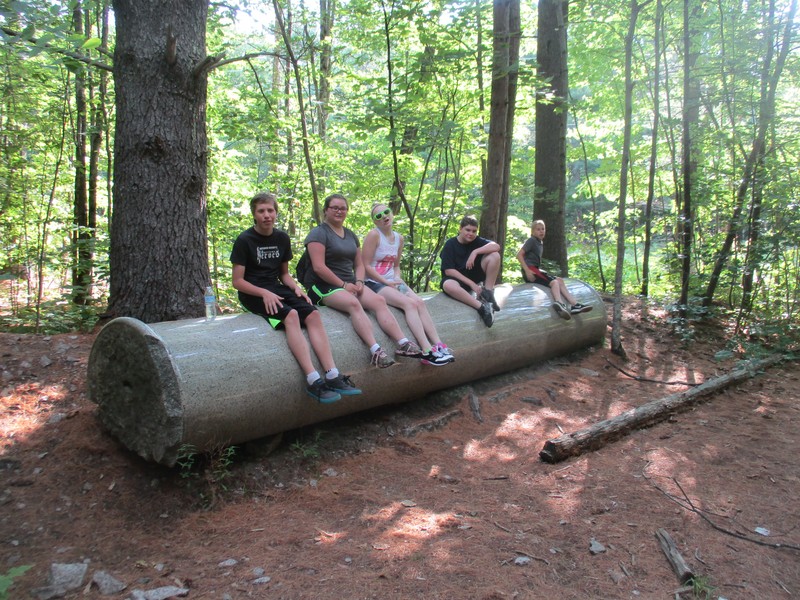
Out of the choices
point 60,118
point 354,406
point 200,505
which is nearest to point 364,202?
point 60,118

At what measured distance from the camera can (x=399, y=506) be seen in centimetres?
381

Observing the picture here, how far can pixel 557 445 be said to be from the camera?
458 centimetres

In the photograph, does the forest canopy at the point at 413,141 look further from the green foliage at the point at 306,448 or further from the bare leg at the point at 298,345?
the green foliage at the point at 306,448

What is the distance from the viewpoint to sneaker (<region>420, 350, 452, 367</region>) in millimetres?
5043

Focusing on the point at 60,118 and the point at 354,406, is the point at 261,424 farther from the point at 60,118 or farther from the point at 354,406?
the point at 60,118

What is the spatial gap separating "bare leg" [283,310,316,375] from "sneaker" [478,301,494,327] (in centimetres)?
256

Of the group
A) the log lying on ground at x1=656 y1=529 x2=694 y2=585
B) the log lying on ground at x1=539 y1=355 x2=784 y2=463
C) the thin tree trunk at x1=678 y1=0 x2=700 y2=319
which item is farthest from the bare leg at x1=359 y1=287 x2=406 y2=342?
the thin tree trunk at x1=678 y1=0 x2=700 y2=319

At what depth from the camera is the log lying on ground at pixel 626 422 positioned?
461 cm

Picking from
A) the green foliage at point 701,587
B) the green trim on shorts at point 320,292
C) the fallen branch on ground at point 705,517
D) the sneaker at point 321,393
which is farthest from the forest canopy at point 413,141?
the green foliage at point 701,587

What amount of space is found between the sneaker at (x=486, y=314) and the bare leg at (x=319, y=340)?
2362mm

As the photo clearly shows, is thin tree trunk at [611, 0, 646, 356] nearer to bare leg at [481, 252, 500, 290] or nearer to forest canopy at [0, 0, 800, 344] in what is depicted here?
forest canopy at [0, 0, 800, 344]

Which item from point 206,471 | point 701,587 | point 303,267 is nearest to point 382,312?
point 303,267

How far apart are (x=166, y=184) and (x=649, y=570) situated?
16.7ft

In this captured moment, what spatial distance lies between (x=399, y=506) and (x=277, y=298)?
1.93 m
